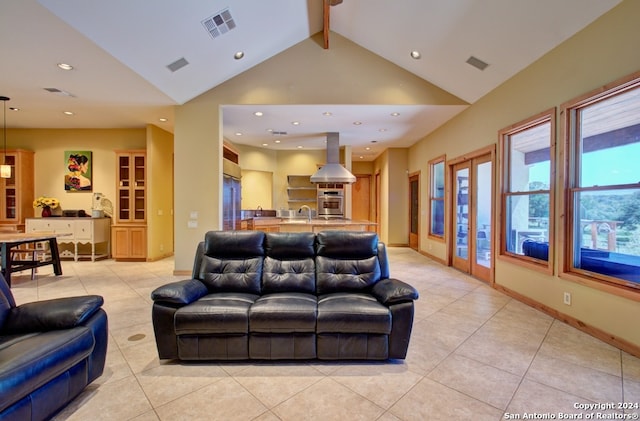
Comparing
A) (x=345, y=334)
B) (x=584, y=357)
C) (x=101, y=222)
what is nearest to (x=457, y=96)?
(x=584, y=357)

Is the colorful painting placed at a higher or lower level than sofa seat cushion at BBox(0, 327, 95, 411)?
higher

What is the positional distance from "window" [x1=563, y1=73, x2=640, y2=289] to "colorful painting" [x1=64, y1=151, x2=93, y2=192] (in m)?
8.66

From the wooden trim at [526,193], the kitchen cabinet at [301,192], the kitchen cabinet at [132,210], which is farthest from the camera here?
the kitchen cabinet at [301,192]

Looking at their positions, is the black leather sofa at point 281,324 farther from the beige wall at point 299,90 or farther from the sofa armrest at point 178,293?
the beige wall at point 299,90

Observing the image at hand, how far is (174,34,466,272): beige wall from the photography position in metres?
4.89

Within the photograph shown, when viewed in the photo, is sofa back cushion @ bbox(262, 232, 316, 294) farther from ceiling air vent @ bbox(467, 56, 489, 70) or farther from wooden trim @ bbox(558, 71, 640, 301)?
ceiling air vent @ bbox(467, 56, 489, 70)

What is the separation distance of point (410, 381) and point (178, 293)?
1.85 metres

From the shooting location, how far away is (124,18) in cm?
298

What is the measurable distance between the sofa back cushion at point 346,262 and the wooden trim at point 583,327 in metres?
2.13

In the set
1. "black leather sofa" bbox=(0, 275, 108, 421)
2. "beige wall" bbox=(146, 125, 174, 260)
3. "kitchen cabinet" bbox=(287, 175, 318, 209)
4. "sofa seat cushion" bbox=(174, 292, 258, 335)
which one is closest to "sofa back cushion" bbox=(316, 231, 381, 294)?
"sofa seat cushion" bbox=(174, 292, 258, 335)

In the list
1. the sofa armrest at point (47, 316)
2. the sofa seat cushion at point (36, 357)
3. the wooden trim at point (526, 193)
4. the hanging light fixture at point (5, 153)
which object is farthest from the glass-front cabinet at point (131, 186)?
the wooden trim at point (526, 193)

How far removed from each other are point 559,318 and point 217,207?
4.88 meters

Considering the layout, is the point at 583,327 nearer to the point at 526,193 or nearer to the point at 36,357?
the point at 526,193

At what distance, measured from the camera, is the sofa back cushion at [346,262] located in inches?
109
